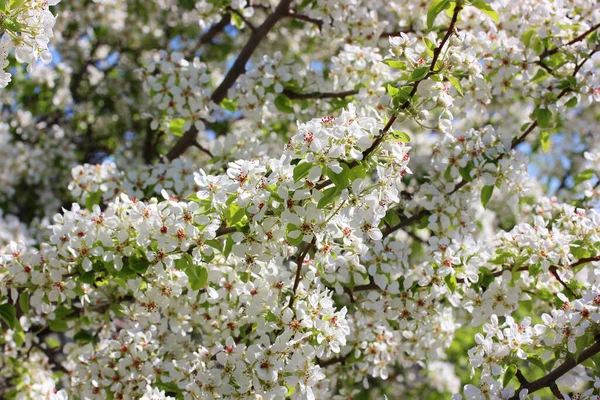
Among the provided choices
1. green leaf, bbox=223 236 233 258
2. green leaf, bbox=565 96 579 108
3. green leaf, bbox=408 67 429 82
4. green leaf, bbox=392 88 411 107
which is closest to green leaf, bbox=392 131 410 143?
green leaf, bbox=392 88 411 107

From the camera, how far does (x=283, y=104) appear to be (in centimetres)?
459

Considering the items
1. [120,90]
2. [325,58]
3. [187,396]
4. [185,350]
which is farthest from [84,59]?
[187,396]

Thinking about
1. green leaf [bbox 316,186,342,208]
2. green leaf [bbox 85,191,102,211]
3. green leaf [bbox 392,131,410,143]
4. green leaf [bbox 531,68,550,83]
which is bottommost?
green leaf [bbox 316,186,342,208]

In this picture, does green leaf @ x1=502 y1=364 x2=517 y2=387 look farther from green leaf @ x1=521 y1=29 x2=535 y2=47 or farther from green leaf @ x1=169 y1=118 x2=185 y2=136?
green leaf @ x1=169 y1=118 x2=185 y2=136

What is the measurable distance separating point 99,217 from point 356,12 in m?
2.44

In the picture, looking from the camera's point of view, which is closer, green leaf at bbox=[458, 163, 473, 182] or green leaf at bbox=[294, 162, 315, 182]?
green leaf at bbox=[294, 162, 315, 182]

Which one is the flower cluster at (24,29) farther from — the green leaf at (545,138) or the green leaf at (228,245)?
the green leaf at (545,138)

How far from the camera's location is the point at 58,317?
12.7 ft

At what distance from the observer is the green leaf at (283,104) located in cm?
457

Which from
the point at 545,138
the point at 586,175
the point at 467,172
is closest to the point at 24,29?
the point at 467,172

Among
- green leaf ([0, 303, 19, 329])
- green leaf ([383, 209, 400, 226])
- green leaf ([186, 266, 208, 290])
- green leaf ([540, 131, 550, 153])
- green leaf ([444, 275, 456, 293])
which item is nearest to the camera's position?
green leaf ([186, 266, 208, 290])

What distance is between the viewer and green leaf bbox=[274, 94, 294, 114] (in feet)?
15.0

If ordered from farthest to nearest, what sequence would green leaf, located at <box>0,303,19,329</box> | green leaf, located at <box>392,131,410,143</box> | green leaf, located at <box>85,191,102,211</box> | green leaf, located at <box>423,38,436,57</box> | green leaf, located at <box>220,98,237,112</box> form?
→ green leaf, located at <box>220,98,237,112</box>, green leaf, located at <box>85,191,102,211</box>, green leaf, located at <box>0,303,19,329</box>, green leaf, located at <box>423,38,436,57</box>, green leaf, located at <box>392,131,410,143</box>

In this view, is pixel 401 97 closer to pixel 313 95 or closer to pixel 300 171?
pixel 300 171
